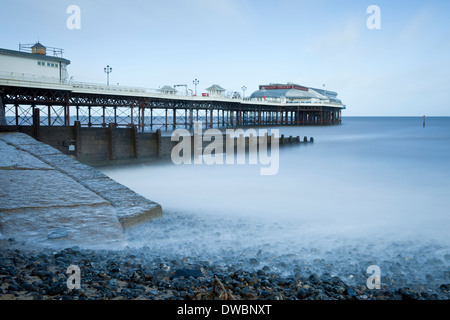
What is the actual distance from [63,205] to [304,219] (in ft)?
19.4

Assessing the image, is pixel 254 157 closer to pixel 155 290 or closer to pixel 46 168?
pixel 46 168

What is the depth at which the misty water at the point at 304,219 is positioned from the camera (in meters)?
5.97

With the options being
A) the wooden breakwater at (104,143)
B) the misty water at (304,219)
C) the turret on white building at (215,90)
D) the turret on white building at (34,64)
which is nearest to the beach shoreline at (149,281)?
the misty water at (304,219)

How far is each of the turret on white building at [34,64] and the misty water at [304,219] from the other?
1877cm

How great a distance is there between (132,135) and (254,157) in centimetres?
852

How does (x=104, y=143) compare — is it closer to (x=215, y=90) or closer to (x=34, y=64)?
(x=34, y=64)

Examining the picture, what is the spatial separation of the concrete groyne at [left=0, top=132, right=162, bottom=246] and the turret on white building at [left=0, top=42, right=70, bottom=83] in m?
26.0

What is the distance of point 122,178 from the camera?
55.0 ft

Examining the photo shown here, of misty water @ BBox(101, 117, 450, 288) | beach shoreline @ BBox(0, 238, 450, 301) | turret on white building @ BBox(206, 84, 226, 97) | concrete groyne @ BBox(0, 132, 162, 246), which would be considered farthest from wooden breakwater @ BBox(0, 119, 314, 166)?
turret on white building @ BBox(206, 84, 226, 97)

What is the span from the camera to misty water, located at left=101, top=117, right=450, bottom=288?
19.6 feet

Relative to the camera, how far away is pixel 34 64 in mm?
32844
